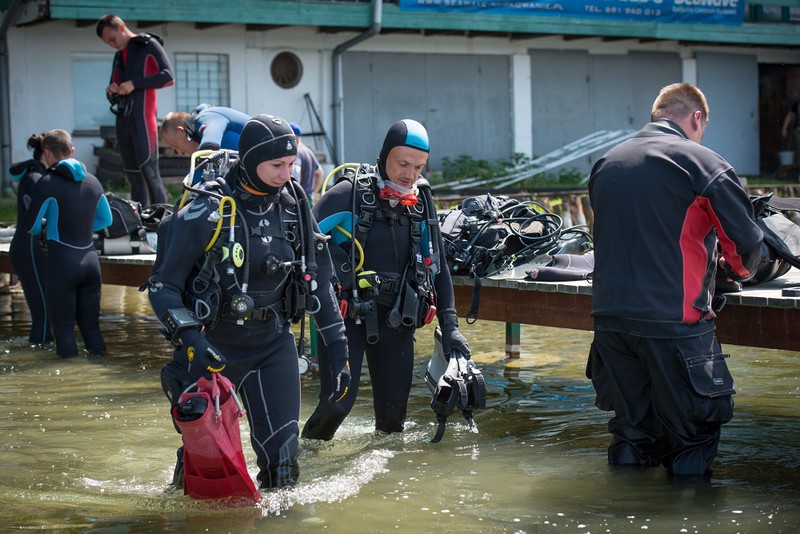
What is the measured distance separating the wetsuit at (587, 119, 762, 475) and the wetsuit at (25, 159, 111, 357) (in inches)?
196

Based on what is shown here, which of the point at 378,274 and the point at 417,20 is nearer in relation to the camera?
the point at 378,274

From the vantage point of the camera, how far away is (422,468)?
5812 millimetres

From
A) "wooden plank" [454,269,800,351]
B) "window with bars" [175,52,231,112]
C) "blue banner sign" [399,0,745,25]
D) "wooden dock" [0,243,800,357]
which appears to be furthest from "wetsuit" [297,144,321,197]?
"blue banner sign" [399,0,745,25]

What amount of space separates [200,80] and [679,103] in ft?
50.5

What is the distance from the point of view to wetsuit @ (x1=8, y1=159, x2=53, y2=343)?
9.49 meters

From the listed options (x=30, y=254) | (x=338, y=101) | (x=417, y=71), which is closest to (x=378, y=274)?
(x=30, y=254)

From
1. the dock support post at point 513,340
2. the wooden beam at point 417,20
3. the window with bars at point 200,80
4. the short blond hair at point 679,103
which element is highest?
the wooden beam at point 417,20

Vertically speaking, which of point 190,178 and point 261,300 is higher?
point 190,178

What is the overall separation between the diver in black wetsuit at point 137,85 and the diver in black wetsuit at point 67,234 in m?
1.17

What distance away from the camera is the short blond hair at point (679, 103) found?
5234 millimetres

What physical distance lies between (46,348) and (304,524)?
18.0ft

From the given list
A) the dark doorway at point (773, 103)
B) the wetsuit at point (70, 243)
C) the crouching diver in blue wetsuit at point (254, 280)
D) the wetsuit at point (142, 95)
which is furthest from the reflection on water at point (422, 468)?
the dark doorway at point (773, 103)

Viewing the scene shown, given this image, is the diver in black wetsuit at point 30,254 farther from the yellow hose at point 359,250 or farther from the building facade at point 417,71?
the building facade at point 417,71

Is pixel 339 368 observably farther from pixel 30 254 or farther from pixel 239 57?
pixel 239 57
